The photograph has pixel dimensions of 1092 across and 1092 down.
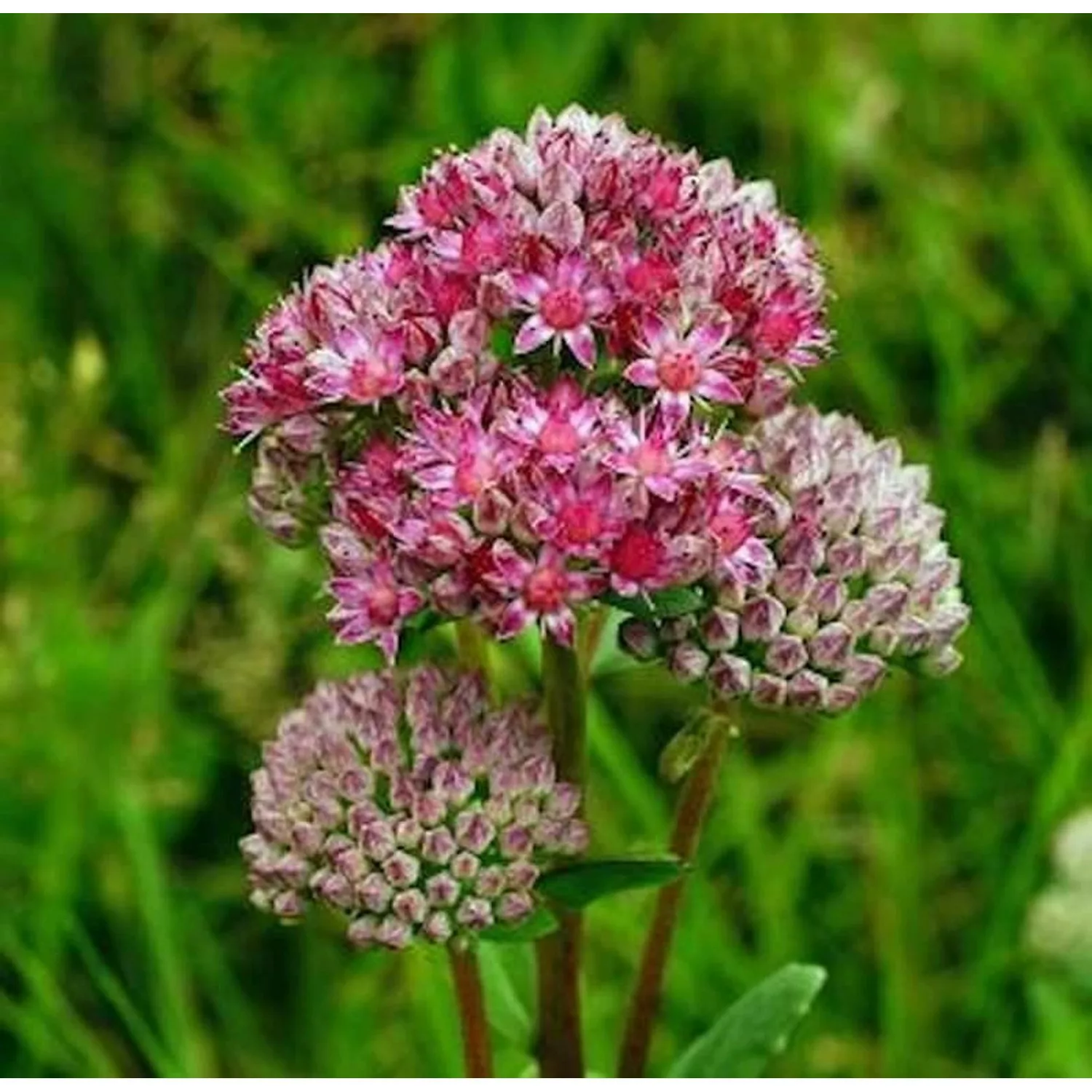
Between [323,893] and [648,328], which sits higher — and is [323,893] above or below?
below

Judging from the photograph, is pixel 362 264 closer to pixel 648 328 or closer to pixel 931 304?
pixel 648 328

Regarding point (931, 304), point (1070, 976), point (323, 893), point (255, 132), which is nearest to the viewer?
point (323, 893)

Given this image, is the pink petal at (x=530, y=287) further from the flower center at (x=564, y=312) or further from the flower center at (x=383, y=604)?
the flower center at (x=383, y=604)

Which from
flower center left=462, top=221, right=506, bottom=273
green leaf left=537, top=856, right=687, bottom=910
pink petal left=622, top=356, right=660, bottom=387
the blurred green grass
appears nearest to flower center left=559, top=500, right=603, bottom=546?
pink petal left=622, top=356, right=660, bottom=387

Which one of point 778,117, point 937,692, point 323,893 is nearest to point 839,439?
point 323,893

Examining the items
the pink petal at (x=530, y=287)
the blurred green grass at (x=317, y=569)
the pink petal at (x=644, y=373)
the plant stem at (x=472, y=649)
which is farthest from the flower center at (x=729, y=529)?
the blurred green grass at (x=317, y=569)

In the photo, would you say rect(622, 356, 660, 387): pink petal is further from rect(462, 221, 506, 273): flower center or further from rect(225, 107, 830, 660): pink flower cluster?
rect(462, 221, 506, 273): flower center

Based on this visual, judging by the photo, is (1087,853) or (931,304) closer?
(1087,853)

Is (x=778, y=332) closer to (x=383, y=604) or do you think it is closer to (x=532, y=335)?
(x=532, y=335)
